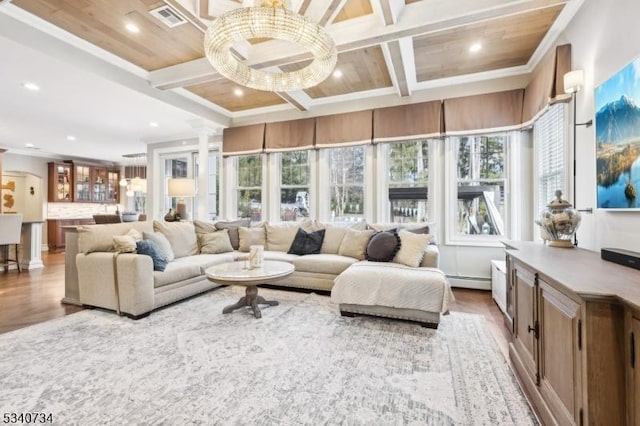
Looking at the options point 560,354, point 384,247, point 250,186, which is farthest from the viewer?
point 250,186

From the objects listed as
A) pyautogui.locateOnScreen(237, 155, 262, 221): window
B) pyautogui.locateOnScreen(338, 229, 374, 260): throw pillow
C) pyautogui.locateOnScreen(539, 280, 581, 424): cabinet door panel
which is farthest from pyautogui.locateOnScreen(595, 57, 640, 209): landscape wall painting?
pyautogui.locateOnScreen(237, 155, 262, 221): window

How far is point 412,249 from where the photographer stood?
3.47 meters

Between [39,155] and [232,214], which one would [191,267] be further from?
[39,155]

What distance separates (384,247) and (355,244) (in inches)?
21.8

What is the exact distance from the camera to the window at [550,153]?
2976mm

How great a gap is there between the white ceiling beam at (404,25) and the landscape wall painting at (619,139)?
1022 mm

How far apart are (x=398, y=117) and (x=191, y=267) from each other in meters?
3.55

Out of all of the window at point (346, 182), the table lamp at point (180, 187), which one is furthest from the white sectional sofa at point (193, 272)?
the table lamp at point (180, 187)

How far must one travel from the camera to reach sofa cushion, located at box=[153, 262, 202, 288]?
320 cm

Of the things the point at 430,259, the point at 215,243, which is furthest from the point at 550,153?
the point at 215,243

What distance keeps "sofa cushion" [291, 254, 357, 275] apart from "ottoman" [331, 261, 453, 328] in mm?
688

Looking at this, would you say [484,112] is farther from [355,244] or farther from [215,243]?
[215,243]

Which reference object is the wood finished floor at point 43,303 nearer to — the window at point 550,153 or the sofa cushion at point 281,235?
the window at point 550,153

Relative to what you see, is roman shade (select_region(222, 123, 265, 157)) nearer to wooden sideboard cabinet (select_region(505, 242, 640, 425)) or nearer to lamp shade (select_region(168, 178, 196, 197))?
lamp shade (select_region(168, 178, 196, 197))
